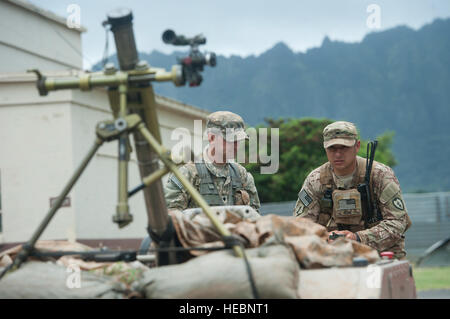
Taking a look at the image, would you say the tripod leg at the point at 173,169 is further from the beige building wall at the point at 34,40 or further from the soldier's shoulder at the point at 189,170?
the beige building wall at the point at 34,40

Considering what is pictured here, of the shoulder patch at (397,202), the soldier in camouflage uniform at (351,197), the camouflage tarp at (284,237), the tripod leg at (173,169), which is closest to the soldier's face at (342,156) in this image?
the soldier in camouflage uniform at (351,197)

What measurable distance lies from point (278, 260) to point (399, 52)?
172974 mm

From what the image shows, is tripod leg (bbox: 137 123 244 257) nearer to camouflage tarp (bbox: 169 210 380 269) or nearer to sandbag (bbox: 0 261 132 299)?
camouflage tarp (bbox: 169 210 380 269)

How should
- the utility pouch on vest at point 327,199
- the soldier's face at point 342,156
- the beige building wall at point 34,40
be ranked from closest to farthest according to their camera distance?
the soldier's face at point 342,156, the utility pouch on vest at point 327,199, the beige building wall at point 34,40

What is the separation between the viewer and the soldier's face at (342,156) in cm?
564

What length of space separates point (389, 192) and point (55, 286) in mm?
3540

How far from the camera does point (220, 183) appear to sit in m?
5.64

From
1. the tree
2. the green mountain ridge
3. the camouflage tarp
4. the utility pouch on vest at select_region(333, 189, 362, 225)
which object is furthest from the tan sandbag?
the green mountain ridge

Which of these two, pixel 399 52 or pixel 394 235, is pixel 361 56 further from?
pixel 394 235

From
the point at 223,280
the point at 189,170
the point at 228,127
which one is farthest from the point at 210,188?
the point at 223,280

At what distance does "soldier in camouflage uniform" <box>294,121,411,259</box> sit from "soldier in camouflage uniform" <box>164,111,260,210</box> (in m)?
0.62

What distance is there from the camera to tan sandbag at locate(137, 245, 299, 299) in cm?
257
